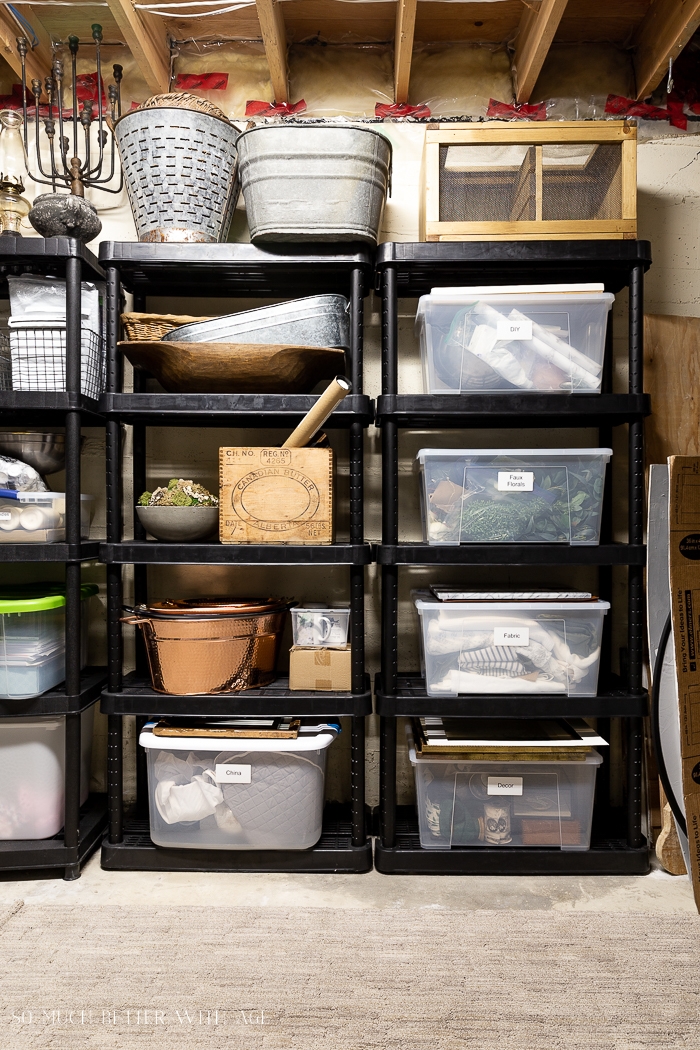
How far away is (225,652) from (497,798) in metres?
0.92

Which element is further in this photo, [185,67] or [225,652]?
[185,67]

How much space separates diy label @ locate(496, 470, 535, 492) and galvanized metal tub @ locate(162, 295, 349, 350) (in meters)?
0.65

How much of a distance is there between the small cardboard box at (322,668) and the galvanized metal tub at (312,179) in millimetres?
1210

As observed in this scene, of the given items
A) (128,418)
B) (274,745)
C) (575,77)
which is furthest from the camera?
(575,77)

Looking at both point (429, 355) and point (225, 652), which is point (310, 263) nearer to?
point (429, 355)

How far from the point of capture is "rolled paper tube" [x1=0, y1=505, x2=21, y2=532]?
2.00m

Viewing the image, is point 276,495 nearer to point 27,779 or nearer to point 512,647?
point 512,647

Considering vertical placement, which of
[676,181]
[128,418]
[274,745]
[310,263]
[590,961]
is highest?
[676,181]

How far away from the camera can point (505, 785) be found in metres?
→ 2.03

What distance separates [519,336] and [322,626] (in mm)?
1027

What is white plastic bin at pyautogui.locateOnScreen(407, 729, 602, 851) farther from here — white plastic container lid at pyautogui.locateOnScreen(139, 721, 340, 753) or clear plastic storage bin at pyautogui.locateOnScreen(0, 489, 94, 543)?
clear plastic storage bin at pyautogui.locateOnScreen(0, 489, 94, 543)

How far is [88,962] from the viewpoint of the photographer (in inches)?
63.4

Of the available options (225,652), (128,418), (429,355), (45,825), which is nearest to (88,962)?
(45,825)

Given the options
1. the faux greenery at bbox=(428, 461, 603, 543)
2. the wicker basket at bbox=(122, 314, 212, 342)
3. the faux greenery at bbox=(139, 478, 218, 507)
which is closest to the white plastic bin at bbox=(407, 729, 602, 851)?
the faux greenery at bbox=(428, 461, 603, 543)
